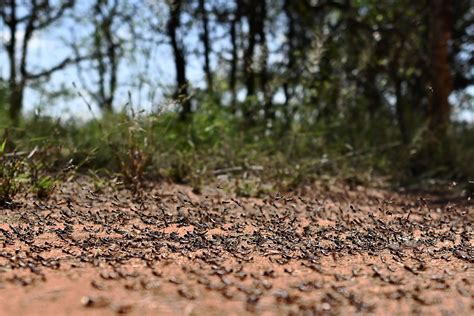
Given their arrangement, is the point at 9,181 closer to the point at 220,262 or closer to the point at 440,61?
the point at 220,262

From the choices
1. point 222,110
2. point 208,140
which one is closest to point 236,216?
point 208,140

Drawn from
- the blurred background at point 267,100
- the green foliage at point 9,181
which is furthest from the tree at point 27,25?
the green foliage at point 9,181

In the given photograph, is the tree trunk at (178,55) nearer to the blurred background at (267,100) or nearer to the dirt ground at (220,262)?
the blurred background at (267,100)

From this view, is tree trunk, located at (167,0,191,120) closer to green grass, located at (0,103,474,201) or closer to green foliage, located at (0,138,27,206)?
green grass, located at (0,103,474,201)

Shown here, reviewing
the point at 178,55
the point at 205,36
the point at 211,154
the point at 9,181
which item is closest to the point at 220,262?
the point at 9,181

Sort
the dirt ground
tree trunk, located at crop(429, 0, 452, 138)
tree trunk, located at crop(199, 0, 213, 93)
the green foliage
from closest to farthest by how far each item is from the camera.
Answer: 1. the dirt ground
2. the green foliage
3. tree trunk, located at crop(429, 0, 452, 138)
4. tree trunk, located at crop(199, 0, 213, 93)

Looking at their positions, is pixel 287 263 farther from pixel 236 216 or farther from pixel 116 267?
pixel 236 216

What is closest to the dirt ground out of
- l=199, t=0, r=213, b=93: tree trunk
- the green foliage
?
the green foliage
